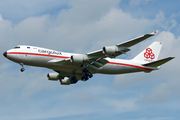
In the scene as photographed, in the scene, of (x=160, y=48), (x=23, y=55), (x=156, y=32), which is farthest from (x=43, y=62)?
(x=160, y=48)

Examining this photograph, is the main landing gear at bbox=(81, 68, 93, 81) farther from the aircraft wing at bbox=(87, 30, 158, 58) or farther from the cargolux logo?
the cargolux logo

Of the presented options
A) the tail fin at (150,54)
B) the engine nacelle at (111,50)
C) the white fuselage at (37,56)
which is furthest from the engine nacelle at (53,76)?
the tail fin at (150,54)

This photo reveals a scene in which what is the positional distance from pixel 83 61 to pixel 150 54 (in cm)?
1636

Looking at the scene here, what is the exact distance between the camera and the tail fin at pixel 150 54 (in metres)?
52.3

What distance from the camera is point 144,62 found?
51500 mm

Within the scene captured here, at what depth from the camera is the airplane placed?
4138 centimetres

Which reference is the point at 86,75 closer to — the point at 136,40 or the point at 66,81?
the point at 66,81

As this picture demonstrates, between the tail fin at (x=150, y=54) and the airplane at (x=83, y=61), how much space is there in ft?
4.11

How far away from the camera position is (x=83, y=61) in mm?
43656

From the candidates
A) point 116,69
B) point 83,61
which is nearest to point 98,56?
point 83,61

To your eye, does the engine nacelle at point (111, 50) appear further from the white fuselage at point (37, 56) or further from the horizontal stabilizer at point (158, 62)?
the horizontal stabilizer at point (158, 62)

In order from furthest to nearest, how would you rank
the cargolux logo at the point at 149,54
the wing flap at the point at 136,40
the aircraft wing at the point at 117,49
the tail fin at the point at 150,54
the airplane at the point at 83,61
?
the cargolux logo at the point at 149,54 < the tail fin at the point at 150,54 < the airplane at the point at 83,61 < the aircraft wing at the point at 117,49 < the wing flap at the point at 136,40

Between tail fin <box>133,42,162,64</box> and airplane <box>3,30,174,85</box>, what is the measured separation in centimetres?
125

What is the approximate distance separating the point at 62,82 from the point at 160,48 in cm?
2026
